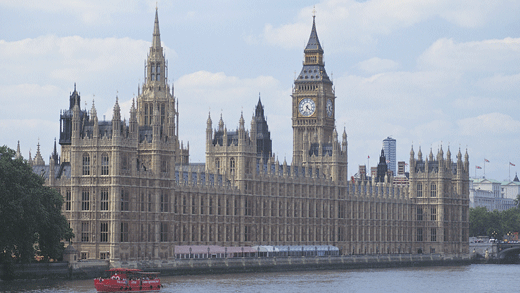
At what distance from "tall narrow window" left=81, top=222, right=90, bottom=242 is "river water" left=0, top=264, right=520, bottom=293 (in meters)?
10.2

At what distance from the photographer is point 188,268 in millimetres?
146000

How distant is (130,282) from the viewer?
122 m

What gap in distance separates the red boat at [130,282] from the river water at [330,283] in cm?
148

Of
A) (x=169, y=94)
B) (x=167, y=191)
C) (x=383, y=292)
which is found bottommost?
(x=383, y=292)

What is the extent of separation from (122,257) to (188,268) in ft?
36.2

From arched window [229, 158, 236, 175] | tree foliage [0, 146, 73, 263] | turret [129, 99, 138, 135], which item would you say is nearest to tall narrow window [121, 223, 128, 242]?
turret [129, 99, 138, 135]

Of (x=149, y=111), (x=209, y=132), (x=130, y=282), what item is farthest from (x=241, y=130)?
(x=130, y=282)

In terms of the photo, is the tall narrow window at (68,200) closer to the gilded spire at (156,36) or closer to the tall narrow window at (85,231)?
the tall narrow window at (85,231)

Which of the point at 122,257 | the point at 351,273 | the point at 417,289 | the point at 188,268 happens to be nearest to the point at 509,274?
the point at 351,273

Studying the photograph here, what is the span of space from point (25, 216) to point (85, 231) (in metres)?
19.3

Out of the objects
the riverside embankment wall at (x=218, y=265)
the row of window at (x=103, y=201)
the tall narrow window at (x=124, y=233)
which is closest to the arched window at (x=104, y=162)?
the row of window at (x=103, y=201)

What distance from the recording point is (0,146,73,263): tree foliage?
11769 centimetres

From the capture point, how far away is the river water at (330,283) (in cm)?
12306

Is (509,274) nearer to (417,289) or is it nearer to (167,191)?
(417,289)
